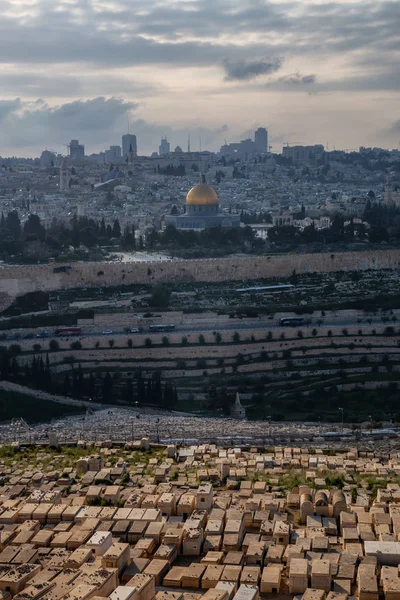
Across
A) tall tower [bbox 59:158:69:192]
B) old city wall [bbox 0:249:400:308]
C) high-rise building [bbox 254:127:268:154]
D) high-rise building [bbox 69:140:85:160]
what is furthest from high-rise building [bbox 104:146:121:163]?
old city wall [bbox 0:249:400:308]

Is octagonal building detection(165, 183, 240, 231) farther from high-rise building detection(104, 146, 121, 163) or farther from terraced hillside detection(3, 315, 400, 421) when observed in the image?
high-rise building detection(104, 146, 121, 163)

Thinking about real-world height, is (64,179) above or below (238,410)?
above

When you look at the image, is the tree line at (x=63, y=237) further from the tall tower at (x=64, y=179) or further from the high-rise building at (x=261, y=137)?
the high-rise building at (x=261, y=137)

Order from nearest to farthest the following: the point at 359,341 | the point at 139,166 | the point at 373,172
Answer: the point at 359,341, the point at 139,166, the point at 373,172

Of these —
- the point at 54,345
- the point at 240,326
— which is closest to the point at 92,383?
the point at 54,345

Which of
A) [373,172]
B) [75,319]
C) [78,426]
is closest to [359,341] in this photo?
[75,319]

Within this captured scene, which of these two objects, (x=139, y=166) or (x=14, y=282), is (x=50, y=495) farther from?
(x=139, y=166)

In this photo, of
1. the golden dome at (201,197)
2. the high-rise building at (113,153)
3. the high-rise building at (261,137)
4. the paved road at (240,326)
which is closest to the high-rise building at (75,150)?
the high-rise building at (113,153)

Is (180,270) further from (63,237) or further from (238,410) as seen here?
(238,410)
